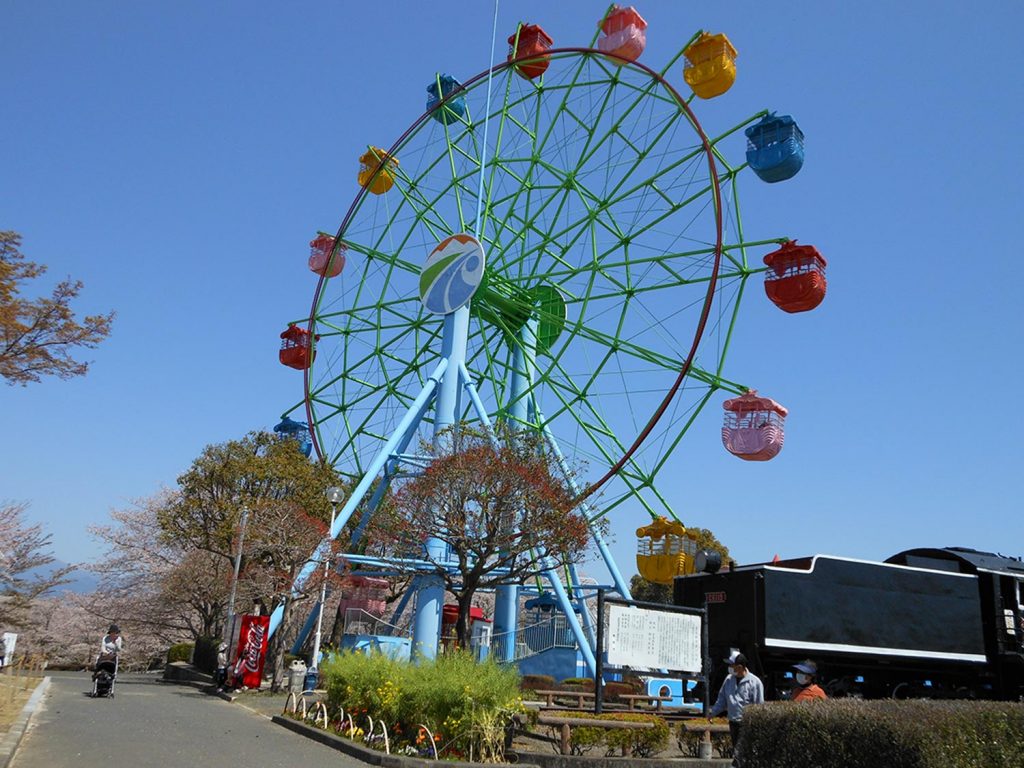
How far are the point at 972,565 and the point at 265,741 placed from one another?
1255cm

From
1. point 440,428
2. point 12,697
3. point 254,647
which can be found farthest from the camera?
point 440,428

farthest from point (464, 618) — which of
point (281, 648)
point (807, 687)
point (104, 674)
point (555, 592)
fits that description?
point (807, 687)

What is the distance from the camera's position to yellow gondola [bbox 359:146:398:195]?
2802cm

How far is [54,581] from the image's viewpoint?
79.9 ft

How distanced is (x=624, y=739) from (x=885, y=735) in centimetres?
476

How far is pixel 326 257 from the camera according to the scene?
2903 cm

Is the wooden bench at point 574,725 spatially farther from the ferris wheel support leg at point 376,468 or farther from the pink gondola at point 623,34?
the pink gondola at point 623,34

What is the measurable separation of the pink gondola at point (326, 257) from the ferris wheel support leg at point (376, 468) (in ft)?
23.4

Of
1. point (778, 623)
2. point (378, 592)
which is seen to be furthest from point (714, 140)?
point (378, 592)

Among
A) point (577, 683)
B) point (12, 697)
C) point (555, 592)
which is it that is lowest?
point (12, 697)

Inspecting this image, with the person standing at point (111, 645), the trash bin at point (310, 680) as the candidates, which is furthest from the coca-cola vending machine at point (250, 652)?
the person standing at point (111, 645)

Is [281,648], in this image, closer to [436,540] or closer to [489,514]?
[436,540]

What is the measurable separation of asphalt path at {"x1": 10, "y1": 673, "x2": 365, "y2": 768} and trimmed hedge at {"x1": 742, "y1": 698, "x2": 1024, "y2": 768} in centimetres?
492

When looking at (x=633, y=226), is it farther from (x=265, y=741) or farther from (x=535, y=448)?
(x=265, y=741)
